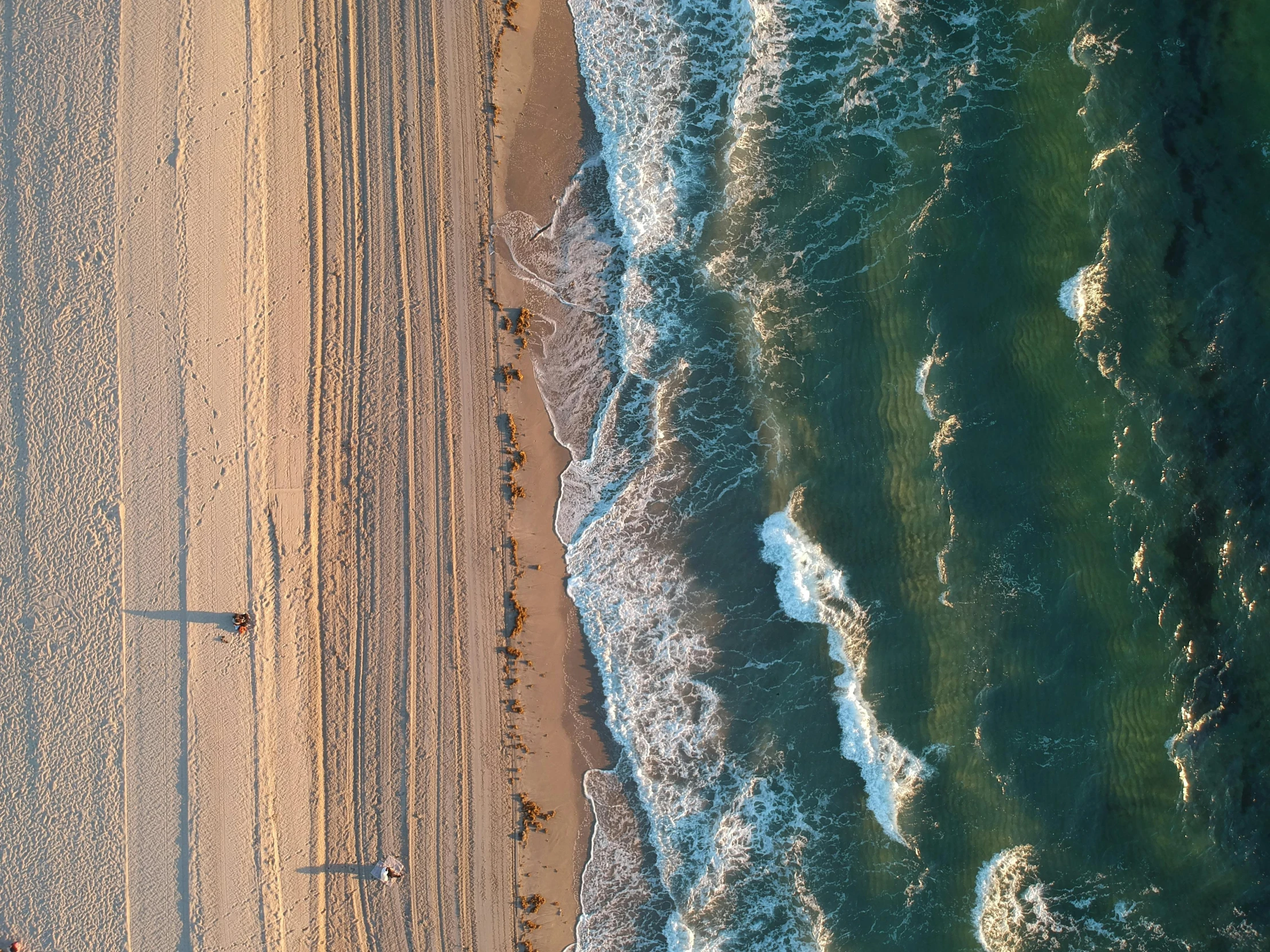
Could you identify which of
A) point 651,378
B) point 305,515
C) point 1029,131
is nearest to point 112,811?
point 305,515

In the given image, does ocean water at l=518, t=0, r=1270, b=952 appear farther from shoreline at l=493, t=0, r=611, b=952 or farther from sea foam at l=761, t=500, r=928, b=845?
shoreline at l=493, t=0, r=611, b=952

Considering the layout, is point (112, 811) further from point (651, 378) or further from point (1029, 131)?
point (1029, 131)

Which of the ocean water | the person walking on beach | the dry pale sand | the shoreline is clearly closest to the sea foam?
the ocean water

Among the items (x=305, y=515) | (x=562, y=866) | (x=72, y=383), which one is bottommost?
(x=562, y=866)

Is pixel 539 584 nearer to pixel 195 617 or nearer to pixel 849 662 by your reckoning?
pixel 849 662

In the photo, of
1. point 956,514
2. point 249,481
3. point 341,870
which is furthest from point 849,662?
point 249,481
